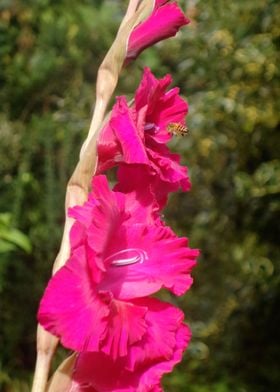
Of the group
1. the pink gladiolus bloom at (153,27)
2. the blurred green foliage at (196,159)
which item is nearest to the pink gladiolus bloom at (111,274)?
the pink gladiolus bloom at (153,27)

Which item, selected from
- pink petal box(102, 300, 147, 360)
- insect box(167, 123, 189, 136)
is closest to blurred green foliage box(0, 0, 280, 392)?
insect box(167, 123, 189, 136)

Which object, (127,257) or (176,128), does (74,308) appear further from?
(176,128)

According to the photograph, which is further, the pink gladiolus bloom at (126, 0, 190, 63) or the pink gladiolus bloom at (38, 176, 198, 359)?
the pink gladiolus bloom at (126, 0, 190, 63)

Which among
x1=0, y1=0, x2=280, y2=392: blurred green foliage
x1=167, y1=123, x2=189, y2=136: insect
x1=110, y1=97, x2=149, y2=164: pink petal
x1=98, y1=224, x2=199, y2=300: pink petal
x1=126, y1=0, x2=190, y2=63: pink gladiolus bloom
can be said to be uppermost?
x1=0, y1=0, x2=280, y2=392: blurred green foliage

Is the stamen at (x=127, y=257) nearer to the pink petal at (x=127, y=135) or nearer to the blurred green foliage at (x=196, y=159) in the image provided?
the pink petal at (x=127, y=135)

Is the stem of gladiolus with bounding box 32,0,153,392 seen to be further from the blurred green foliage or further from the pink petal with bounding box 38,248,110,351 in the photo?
the blurred green foliage
